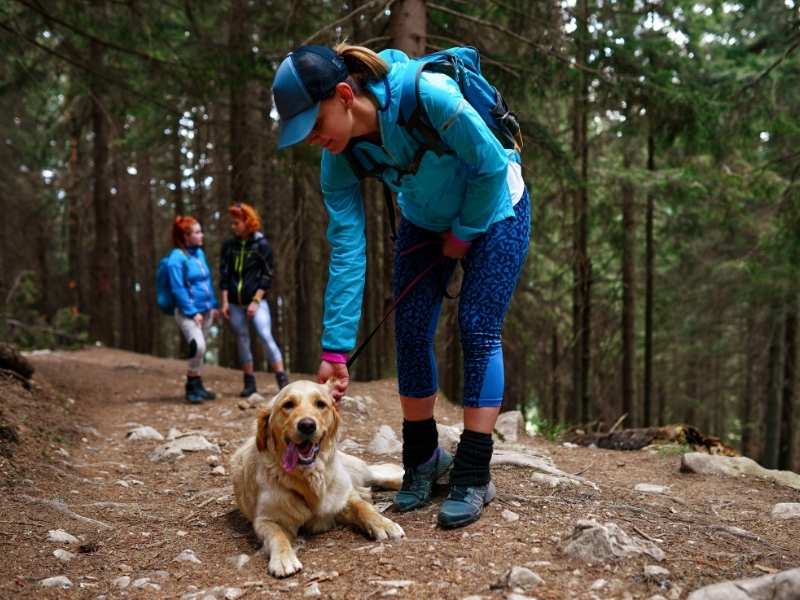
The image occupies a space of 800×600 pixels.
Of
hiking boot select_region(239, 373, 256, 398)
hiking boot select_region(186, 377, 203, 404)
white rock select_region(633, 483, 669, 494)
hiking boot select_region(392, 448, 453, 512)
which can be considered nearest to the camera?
hiking boot select_region(392, 448, 453, 512)

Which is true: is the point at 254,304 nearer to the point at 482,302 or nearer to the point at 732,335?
the point at 482,302

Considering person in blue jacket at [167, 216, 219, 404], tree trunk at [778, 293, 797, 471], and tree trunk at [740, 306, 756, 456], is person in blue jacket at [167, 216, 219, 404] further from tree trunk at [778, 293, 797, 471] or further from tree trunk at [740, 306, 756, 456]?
tree trunk at [778, 293, 797, 471]

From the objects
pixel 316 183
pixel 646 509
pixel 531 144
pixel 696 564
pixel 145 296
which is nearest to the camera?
pixel 696 564

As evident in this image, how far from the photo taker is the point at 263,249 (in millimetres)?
8281

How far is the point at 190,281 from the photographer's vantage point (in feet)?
27.2

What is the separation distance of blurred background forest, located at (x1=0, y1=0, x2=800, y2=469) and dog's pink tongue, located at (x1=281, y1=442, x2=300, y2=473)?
469 centimetres

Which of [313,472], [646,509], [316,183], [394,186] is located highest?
[316,183]

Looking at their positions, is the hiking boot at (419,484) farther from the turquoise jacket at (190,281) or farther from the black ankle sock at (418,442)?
the turquoise jacket at (190,281)

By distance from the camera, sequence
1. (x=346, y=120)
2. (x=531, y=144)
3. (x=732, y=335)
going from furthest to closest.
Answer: (x=732, y=335), (x=531, y=144), (x=346, y=120)

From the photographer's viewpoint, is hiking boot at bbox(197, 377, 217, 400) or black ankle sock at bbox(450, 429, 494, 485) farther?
hiking boot at bbox(197, 377, 217, 400)

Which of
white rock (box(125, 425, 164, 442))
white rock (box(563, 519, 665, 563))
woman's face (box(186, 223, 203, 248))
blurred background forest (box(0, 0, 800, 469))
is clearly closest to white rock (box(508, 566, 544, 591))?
white rock (box(563, 519, 665, 563))

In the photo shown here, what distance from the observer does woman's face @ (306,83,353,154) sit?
291 cm

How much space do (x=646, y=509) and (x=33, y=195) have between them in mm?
21428

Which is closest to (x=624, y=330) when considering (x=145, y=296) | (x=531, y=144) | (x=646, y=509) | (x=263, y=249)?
(x=531, y=144)
